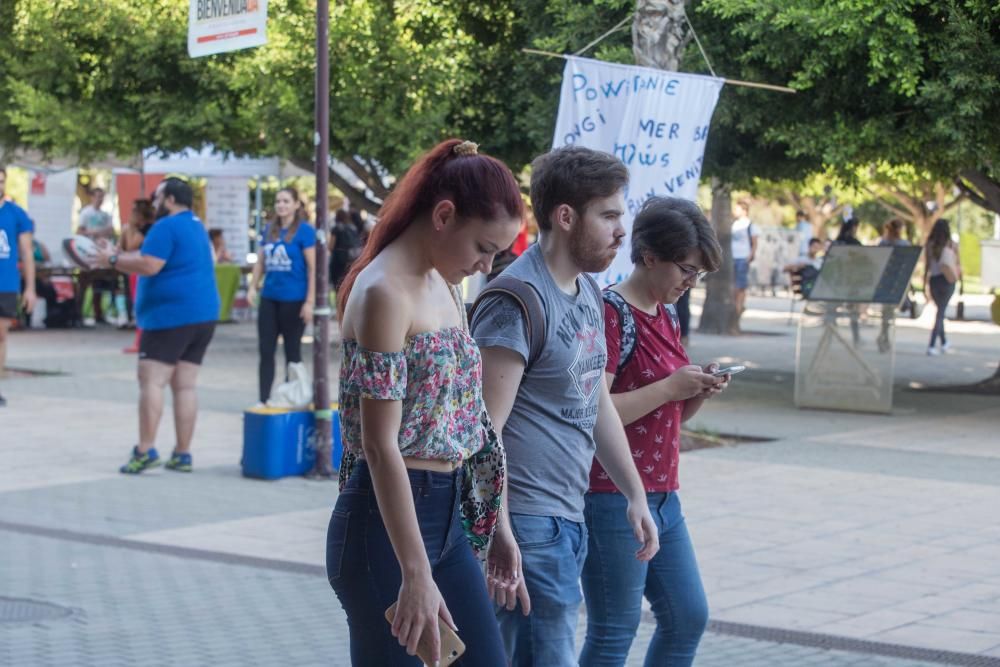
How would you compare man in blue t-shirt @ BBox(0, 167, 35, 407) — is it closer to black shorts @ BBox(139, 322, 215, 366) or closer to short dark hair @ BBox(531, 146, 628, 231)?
black shorts @ BBox(139, 322, 215, 366)

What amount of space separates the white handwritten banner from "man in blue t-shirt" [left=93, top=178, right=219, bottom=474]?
7.83ft

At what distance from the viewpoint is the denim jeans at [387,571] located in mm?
3230

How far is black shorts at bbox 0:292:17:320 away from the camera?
43.3 ft

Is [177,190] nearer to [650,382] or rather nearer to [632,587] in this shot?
[650,382]

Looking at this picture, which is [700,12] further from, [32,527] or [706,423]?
[32,527]

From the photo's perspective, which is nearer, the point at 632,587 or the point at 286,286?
the point at 632,587

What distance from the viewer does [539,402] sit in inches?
148

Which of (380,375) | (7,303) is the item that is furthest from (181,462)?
(380,375)

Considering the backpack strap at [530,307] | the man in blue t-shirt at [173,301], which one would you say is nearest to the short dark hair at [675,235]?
the backpack strap at [530,307]

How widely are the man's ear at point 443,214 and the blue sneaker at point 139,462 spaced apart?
699 centimetres

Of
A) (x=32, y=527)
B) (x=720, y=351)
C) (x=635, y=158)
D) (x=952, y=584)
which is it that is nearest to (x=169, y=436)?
(x=32, y=527)

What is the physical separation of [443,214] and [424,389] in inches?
14.6

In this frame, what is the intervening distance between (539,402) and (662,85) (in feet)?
21.8

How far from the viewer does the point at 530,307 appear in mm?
A: 3676
